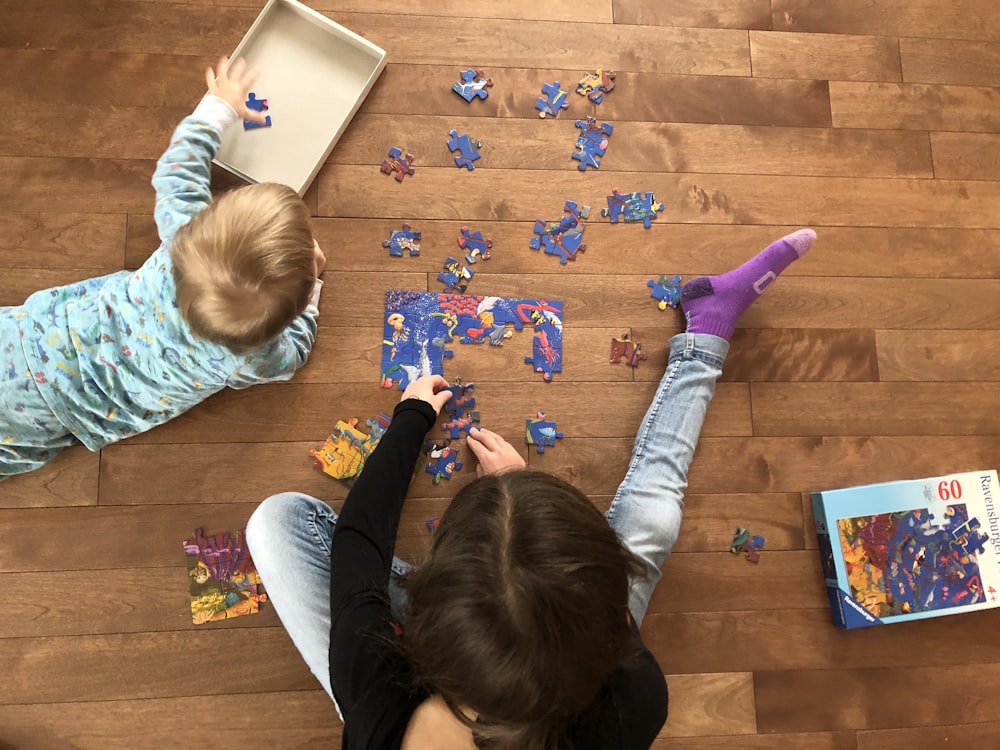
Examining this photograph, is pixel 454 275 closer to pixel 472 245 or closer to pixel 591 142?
pixel 472 245

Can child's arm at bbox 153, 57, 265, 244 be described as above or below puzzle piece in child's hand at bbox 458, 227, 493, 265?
above

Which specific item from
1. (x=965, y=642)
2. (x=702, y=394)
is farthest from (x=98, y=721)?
(x=965, y=642)

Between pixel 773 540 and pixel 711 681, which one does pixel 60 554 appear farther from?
pixel 773 540

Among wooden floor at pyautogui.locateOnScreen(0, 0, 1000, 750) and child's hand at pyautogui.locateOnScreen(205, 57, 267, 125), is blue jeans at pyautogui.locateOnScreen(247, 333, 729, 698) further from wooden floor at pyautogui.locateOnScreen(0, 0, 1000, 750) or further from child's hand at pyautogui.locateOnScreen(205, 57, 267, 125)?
child's hand at pyautogui.locateOnScreen(205, 57, 267, 125)

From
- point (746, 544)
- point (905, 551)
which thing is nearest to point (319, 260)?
point (746, 544)

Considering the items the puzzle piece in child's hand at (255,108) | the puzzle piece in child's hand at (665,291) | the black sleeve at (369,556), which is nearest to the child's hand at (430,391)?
the black sleeve at (369,556)

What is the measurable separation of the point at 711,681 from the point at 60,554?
1.41m

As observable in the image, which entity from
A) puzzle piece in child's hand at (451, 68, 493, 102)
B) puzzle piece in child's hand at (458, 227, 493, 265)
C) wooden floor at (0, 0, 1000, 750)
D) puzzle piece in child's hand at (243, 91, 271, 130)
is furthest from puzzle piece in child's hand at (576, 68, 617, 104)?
puzzle piece in child's hand at (243, 91, 271, 130)

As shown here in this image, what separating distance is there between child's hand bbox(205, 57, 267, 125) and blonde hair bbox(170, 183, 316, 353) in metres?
0.46

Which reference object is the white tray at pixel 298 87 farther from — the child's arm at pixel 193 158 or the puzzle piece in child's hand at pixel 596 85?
the puzzle piece in child's hand at pixel 596 85

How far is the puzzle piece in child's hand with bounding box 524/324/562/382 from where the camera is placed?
62.9 inches

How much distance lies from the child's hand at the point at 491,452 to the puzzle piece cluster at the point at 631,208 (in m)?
0.58

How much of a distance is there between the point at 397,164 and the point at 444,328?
392mm

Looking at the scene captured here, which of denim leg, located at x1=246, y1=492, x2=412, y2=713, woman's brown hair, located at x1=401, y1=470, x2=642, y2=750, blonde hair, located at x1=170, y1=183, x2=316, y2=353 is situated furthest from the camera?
denim leg, located at x1=246, y1=492, x2=412, y2=713
